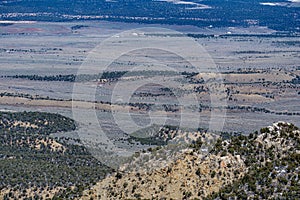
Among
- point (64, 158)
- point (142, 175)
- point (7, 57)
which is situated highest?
point (142, 175)

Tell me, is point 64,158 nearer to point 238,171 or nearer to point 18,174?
point 18,174

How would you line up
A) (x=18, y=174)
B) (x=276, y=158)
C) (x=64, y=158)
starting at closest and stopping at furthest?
(x=276, y=158)
(x=18, y=174)
(x=64, y=158)

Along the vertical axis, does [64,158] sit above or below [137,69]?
above

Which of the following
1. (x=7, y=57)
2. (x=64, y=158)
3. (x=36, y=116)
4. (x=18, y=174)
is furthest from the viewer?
(x=7, y=57)

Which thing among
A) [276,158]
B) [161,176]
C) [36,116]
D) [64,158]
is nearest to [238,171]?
[276,158]

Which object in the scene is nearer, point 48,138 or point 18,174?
point 18,174

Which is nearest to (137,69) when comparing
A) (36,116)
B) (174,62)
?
(174,62)
